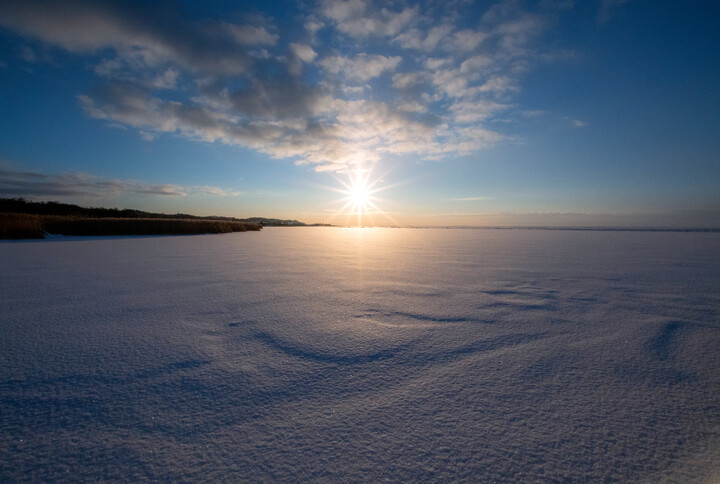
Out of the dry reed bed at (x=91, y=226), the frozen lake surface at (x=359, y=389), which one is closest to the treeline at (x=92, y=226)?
the dry reed bed at (x=91, y=226)

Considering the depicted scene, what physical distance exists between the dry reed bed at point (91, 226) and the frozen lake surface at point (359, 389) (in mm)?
12234

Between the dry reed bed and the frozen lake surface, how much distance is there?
40.1ft

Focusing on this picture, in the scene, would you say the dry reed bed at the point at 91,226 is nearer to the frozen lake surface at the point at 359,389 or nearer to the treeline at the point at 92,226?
the treeline at the point at 92,226

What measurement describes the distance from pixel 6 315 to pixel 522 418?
357 centimetres

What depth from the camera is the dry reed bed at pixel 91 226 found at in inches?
405

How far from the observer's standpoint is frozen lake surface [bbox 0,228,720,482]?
2.91 ft

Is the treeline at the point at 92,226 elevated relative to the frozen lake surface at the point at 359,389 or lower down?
elevated

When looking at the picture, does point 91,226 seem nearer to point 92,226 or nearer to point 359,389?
point 92,226

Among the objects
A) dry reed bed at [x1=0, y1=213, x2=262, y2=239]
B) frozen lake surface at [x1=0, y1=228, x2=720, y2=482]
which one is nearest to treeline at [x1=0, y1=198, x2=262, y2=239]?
dry reed bed at [x1=0, y1=213, x2=262, y2=239]

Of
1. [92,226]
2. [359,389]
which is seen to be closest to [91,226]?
[92,226]

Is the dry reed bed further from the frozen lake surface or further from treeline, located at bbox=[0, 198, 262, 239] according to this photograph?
the frozen lake surface

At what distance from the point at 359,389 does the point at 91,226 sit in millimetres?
16942

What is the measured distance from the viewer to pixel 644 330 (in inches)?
77.5

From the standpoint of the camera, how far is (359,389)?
129cm
